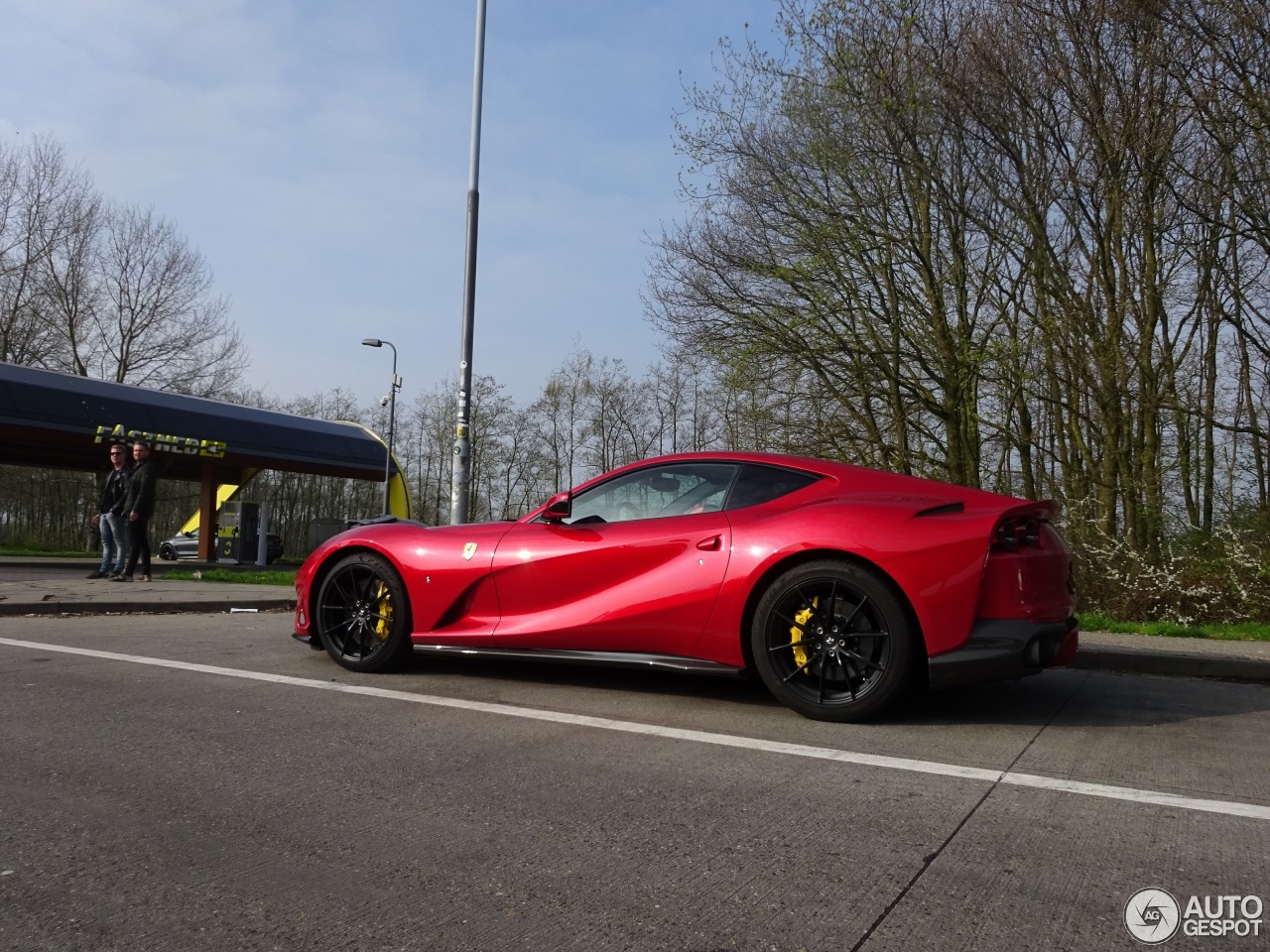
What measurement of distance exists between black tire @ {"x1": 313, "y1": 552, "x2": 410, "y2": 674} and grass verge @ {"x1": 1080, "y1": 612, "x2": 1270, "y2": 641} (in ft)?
21.1

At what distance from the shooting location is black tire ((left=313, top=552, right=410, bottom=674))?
575cm

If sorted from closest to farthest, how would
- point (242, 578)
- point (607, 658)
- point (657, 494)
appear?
1. point (607, 658)
2. point (657, 494)
3. point (242, 578)

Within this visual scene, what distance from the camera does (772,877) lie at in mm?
2650

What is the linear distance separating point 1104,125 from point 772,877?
46.9ft

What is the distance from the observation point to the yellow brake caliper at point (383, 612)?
5.80 m

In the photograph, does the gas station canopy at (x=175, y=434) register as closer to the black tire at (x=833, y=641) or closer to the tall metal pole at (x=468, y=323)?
the tall metal pole at (x=468, y=323)

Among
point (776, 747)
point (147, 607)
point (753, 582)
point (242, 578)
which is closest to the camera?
point (776, 747)

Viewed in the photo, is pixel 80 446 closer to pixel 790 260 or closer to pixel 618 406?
pixel 790 260

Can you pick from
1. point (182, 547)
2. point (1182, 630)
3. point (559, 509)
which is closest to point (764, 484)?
point (559, 509)

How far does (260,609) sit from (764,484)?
6.96m

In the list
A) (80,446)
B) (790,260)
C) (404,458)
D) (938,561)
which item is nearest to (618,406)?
(404,458)

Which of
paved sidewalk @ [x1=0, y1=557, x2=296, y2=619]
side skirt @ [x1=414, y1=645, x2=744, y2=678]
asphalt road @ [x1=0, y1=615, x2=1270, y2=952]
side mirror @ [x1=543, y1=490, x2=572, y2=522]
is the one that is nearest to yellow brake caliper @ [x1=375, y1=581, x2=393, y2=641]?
side skirt @ [x1=414, y1=645, x2=744, y2=678]

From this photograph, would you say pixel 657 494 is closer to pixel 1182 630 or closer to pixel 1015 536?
pixel 1015 536

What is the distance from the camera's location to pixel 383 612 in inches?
230
